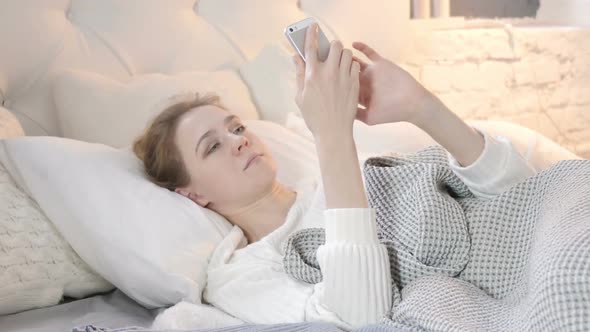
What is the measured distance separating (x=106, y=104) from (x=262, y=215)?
1.43 ft

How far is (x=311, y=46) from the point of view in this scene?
1179 millimetres

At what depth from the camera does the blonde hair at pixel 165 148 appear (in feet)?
4.77

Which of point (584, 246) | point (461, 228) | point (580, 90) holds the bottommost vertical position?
point (580, 90)

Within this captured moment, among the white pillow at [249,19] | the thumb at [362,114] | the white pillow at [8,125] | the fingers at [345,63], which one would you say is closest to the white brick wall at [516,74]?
the white pillow at [249,19]

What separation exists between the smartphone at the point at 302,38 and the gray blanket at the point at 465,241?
219mm

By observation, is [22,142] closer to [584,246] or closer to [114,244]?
[114,244]

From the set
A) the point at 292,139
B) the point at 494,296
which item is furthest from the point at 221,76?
the point at 494,296

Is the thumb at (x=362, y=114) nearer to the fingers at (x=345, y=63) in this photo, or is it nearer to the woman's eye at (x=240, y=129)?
the fingers at (x=345, y=63)

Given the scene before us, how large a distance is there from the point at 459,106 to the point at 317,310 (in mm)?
1304

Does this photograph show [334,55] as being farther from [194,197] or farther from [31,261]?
[31,261]

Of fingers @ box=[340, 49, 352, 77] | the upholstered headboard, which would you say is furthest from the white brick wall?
fingers @ box=[340, 49, 352, 77]

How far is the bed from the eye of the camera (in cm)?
133

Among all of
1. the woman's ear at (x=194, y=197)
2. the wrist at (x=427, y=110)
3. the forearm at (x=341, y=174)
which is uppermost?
the wrist at (x=427, y=110)

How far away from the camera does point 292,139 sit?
5.42ft
